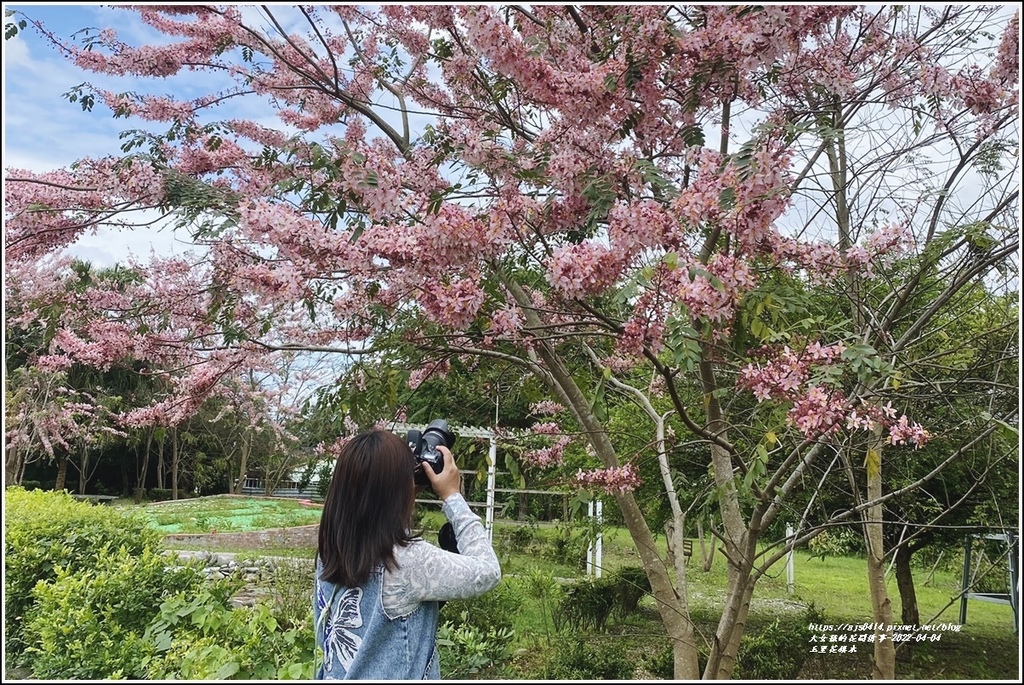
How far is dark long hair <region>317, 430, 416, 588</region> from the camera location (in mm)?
1299

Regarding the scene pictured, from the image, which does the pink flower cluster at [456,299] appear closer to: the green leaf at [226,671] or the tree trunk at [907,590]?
the green leaf at [226,671]

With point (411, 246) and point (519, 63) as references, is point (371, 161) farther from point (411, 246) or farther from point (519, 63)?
point (519, 63)

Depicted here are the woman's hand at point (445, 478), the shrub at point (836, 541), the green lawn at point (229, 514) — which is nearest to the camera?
the woman's hand at point (445, 478)

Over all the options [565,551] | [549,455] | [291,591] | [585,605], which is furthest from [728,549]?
[565,551]

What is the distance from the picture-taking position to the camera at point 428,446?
1.45m

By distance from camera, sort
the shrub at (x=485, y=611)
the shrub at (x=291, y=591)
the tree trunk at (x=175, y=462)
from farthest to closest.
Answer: the tree trunk at (x=175, y=462) → the shrub at (x=485, y=611) → the shrub at (x=291, y=591)

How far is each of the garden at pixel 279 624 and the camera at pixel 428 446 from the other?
4.15 ft

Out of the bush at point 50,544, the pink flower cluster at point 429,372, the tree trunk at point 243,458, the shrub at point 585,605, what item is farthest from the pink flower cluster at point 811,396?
the tree trunk at point 243,458

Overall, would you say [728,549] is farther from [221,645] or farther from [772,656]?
[772,656]

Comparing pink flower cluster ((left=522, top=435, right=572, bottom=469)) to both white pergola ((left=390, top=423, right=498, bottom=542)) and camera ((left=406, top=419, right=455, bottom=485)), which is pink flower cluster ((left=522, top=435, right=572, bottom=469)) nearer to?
white pergola ((left=390, top=423, right=498, bottom=542))

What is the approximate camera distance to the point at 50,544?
4.00m

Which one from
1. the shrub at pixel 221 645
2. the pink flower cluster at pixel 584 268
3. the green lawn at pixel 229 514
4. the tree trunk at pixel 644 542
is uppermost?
the pink flower cluster at pixel 584 268

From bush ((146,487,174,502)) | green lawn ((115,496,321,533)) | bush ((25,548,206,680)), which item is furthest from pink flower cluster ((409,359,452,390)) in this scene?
bush ((146,487,174,502))

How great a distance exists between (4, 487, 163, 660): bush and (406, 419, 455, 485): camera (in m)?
2.92
